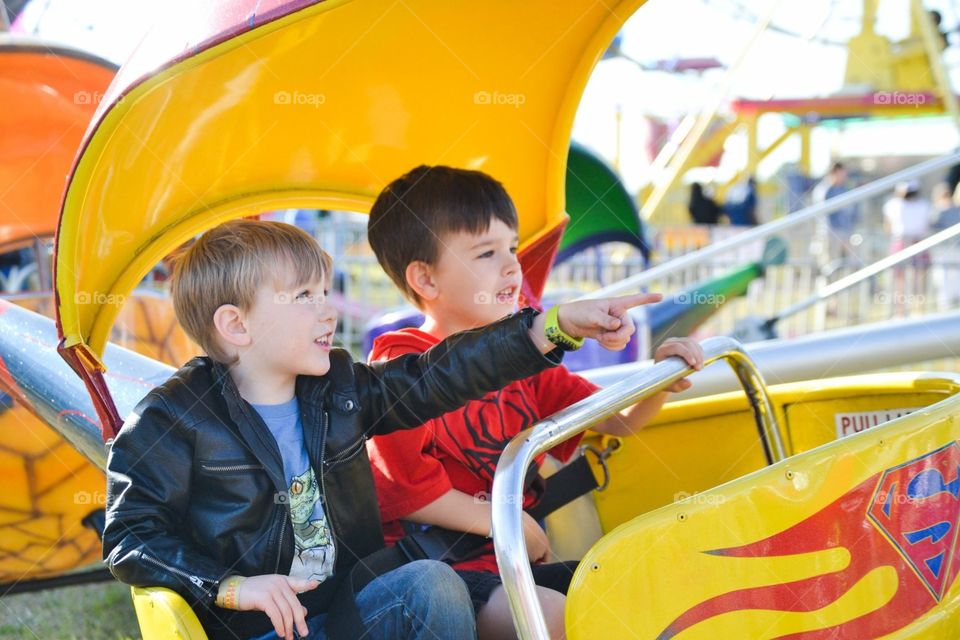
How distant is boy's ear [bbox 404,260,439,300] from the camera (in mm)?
2035

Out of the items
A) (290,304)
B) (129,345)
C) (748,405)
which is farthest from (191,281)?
(129,345)

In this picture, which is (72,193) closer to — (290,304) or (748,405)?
(290,304)

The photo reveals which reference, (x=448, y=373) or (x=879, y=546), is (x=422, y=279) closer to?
(x=448, y=373)

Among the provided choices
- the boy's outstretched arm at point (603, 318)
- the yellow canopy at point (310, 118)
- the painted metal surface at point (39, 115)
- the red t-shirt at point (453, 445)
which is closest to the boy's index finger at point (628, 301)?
the boy's outstretched arm at point (603, 318)

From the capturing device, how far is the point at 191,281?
5.59ft

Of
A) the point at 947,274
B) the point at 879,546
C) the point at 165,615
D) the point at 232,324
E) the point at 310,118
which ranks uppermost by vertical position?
the point at 310,118

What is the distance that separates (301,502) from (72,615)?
209cm

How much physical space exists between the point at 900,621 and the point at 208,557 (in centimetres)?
105

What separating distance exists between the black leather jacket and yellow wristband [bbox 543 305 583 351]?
24mm

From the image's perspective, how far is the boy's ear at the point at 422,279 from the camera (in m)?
2.04

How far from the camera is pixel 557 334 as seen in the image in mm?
1548

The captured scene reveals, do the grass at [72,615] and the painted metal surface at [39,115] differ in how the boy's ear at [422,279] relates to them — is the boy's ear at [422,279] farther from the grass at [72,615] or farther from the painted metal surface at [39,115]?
the grass at [72,615]

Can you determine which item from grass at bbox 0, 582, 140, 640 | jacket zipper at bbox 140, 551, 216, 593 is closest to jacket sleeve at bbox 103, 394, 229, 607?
jacket zipper at bbox 140, 551, 216, 593

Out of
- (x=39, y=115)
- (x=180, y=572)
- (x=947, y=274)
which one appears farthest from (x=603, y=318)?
(x=947, y=274)
